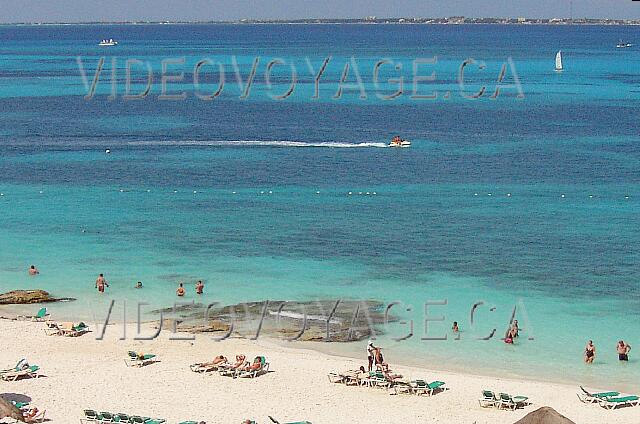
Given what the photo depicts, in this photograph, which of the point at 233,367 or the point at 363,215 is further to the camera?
the point at 363,215

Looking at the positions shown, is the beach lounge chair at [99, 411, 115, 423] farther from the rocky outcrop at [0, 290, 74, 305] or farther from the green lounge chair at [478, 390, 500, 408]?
the rocky outcrop at [0, 290, 74, 305]

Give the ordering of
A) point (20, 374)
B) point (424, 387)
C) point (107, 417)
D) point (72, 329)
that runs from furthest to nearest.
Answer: point (72, 329) < point (20, 374) < point (424, 387) < point (107, 417)

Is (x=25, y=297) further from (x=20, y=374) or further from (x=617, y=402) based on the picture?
(x=617, y=402)

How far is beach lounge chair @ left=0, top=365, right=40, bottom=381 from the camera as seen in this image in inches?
1112

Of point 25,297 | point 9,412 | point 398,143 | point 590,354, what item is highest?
point 398,143

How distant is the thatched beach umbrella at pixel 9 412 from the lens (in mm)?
23812

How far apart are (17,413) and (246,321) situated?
12.1 metres

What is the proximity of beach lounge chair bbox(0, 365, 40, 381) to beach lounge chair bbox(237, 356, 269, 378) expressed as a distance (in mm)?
5690

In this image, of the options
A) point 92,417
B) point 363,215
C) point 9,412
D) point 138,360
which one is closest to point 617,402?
point 92,417

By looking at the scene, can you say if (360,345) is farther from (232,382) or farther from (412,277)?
(412,277)

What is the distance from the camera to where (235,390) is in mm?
27844

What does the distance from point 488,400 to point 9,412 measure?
12.0 m

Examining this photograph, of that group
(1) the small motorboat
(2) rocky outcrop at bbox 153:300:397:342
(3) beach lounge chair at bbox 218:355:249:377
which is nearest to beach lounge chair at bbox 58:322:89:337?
(2) rocky outcrop at bbox 153:300:397:342

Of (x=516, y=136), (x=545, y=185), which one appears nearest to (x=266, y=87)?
(x=516, y=136)
